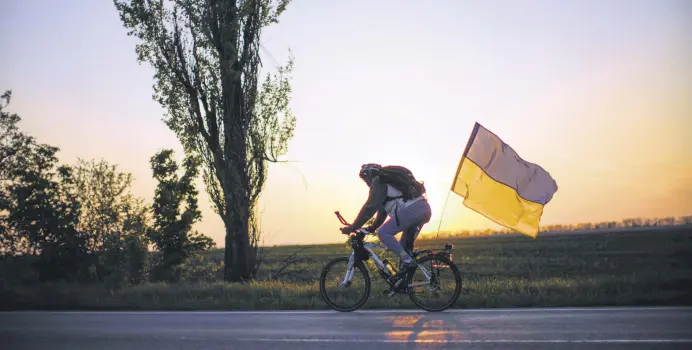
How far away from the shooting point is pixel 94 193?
23.7m

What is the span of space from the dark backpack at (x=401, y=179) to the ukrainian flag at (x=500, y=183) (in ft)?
5.98

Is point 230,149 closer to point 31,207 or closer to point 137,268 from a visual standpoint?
point 137,268

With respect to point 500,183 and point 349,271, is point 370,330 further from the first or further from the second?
point 500,183

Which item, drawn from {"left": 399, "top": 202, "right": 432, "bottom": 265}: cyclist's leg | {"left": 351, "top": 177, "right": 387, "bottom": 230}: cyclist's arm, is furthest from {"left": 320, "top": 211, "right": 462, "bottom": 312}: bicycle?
{"left": 351, "top": 177, "right": 387, "bottom": 230}: cyclist's arm

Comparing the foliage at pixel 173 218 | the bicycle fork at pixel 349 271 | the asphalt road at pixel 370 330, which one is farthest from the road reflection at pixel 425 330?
the foliage at pixel 173 218

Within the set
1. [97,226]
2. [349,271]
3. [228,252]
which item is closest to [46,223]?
[97,226]

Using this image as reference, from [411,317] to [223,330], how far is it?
2.43 meters

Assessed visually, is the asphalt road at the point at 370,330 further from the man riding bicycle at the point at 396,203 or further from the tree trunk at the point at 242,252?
the tree trunk at the point at 242,252

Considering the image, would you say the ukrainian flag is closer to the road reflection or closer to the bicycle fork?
the bicycle fork

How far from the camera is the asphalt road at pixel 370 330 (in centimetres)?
663

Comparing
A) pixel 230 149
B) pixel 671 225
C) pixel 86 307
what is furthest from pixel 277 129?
pixel 671 225

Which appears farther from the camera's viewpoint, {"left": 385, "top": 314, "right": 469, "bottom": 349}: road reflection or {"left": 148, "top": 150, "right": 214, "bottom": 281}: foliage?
{"left": 148, "top": 150, "right": 214, "bottom": 281}: foliage

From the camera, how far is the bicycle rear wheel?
378 inches

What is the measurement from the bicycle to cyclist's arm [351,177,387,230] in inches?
20.0
